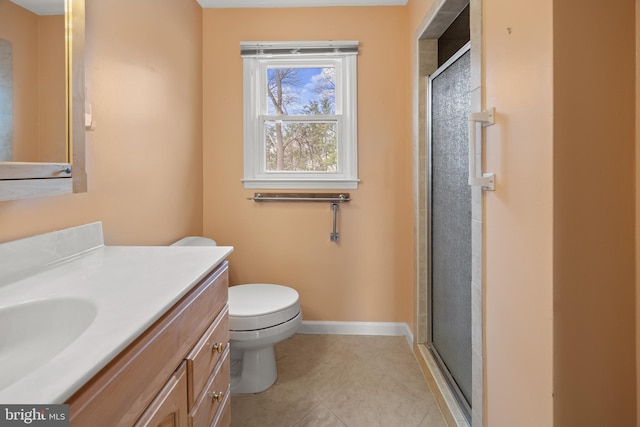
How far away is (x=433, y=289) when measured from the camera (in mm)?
2006

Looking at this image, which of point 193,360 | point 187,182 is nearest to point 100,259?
point 193,360

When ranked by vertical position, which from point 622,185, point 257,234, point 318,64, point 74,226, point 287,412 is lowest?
point 287,412

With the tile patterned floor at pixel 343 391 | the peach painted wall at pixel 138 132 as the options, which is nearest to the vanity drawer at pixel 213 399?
the tile patterned floor at pixel 343 391

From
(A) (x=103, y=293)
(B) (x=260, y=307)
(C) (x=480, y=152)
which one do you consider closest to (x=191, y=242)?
(B) (x=260, y=307)

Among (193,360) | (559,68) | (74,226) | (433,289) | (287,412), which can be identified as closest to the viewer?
(559,68)

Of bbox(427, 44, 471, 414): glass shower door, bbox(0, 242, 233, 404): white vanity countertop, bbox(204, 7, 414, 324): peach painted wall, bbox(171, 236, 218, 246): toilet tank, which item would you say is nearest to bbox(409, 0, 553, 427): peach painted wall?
bbox(427, 44, 471, 414): glass shower door

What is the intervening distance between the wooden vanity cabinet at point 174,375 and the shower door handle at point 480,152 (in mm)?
934

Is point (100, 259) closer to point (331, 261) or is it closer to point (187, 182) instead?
point (187, 182)

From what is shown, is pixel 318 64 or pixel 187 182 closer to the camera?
pixel 187 182

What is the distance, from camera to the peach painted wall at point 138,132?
124cm

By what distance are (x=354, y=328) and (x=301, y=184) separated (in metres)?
1.10

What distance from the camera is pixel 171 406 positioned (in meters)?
0.78

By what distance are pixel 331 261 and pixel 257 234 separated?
565 mm

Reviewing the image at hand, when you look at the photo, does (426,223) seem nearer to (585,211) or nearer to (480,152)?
(480,152)
